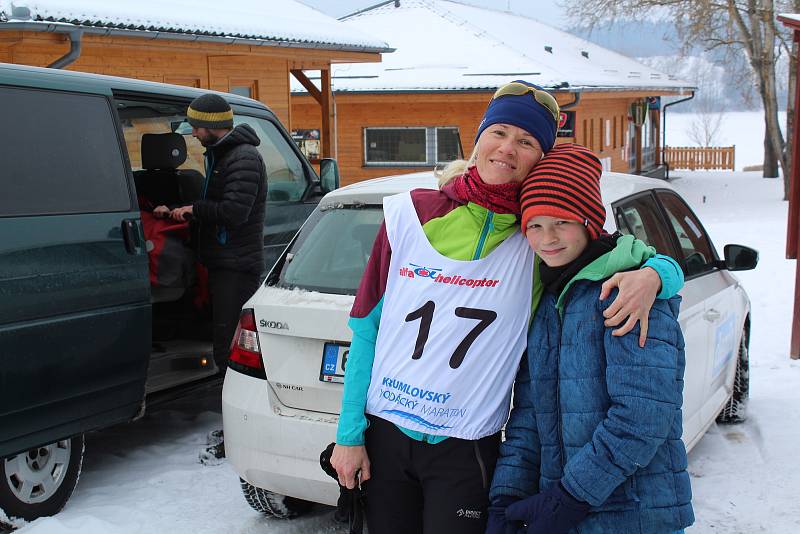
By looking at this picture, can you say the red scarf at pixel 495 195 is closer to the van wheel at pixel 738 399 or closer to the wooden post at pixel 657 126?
the van wheel at pixel 738 399

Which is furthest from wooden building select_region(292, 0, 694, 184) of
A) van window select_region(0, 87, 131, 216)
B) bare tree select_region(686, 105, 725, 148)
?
bare tree select_region(686, 105, 725, 148)

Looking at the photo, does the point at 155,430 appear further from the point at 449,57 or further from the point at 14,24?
the point at 449,57

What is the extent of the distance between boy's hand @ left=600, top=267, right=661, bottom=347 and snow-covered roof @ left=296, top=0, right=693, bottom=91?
15611 millimetres

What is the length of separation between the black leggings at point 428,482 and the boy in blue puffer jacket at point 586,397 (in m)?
0.07

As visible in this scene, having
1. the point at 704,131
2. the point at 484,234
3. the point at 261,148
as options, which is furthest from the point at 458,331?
the point at 704,131

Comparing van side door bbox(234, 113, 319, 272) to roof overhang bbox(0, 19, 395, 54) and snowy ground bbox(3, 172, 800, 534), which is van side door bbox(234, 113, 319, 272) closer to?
snowy ground bbox(3, 172, 800, 534)

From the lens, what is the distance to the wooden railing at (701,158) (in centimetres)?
4266

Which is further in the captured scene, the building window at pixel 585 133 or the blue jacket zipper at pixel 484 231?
the building window at pixel 585 133

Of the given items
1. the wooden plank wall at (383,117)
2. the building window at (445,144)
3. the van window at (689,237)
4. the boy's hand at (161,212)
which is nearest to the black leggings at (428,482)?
the van window at (689,237)

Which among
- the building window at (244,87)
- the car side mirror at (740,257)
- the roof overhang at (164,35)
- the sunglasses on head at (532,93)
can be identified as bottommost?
the car side mirror at (740,257)

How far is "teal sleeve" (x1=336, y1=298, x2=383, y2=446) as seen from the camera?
2486 millimetres

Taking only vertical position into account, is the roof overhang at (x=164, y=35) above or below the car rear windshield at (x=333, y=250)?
above

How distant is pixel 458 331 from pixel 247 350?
1.97 metres

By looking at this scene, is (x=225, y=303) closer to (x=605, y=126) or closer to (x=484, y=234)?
(x=484, y=234)
